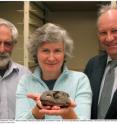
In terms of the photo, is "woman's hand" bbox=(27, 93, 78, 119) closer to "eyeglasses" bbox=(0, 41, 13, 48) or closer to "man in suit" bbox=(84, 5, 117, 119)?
"man in suit" bbox=(84, 5, 117, 119)

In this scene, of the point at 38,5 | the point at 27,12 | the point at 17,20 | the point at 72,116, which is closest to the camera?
the point at 72,116

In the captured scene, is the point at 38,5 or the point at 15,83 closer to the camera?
the point at 15,83

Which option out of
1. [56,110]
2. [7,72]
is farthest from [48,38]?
[7,72]

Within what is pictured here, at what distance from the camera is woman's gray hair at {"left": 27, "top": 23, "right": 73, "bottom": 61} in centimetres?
79

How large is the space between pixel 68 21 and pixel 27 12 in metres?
0.87

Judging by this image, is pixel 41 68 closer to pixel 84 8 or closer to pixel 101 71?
pixel 101 71

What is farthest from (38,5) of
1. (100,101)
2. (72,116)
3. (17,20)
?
(72,116)

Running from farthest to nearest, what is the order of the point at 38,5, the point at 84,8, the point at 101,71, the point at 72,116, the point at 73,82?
1. the point at 84,8
2. the point at 38,5
3. the point at 101,71
4. the point at 73,82
5. the point at 72,116

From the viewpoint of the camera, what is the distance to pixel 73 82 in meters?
0.80

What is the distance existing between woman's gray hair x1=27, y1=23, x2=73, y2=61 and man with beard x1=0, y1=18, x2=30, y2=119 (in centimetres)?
21

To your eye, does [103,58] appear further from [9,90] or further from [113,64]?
[9,90]

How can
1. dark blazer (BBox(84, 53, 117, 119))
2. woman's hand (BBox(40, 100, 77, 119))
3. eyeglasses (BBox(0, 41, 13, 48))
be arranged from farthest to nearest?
eyeglasses (BBox(0, 41, 13, 48)) → dark blazer (BBox(84, 53, 117, 119)) → woman's hand (BBox(40, 100, 77, 119))

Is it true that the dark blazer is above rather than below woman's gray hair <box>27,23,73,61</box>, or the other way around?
below

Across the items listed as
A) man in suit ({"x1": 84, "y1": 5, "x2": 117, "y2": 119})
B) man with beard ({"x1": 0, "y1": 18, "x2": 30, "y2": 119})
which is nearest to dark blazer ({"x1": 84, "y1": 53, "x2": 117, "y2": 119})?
man in suit ({"x1": 84, "y1": 5, "x2": 117, "y2": 119})
